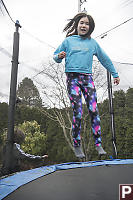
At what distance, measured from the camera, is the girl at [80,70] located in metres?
1.55

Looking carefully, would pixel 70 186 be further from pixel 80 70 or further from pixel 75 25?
pixel 75 25

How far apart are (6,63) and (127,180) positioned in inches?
72.6

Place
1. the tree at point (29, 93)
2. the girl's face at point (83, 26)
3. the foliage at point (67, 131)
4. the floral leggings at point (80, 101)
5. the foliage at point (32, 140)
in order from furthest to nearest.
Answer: the foliage at point (32, 140)
the tree at point (29, 93)
the foliage at point (67, 131)
the girl's face at point (83, 26)
the floral leggings at point (80, 101)

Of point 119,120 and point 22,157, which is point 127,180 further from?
point 119,120

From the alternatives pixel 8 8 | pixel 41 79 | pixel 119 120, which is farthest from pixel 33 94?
pixel 8 8

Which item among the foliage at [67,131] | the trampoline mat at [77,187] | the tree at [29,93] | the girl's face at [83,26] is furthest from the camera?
the tree at [29,93]

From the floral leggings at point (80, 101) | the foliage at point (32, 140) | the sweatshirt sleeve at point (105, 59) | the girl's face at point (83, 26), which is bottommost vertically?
the foliage at point (32, 140)

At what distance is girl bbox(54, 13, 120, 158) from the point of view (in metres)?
1.55

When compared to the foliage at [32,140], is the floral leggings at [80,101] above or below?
above

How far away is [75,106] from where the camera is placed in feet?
5.10

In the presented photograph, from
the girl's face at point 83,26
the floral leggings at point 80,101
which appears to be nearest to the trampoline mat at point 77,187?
the floral leggings at point 80,101

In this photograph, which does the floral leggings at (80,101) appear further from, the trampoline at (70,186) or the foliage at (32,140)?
the foliage at (32,140)

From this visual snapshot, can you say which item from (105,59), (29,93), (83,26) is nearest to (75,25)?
(83,26)

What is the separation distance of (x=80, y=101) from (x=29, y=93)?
3.24 m
